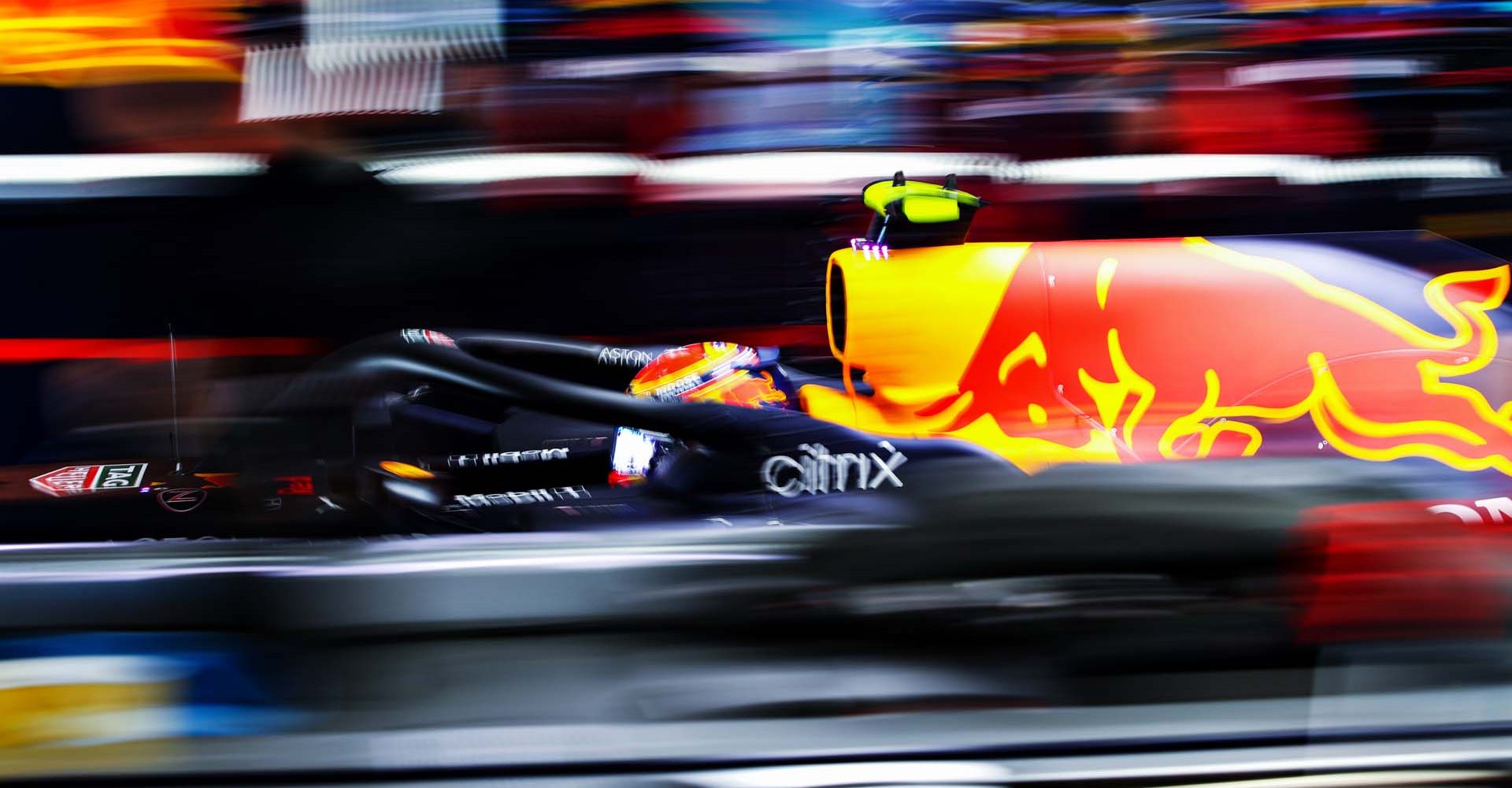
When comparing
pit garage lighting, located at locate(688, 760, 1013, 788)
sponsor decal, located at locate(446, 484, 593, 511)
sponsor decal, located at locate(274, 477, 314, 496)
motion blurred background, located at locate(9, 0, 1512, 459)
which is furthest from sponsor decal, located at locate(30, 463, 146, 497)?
pit garage lighting, located at locate(688, 760, 1013, 788)

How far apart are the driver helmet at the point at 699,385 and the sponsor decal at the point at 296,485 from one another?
743 millimetres

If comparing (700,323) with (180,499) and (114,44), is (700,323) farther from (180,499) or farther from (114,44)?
(114,44)

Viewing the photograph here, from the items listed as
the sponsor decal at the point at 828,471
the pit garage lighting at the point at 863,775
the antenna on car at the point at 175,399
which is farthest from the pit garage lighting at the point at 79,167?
the pit garage lighting at the point at 863,775

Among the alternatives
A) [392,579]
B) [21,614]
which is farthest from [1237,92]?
[21,614]

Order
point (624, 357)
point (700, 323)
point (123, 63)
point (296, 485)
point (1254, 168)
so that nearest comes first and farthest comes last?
point (296, 485), point (123, 63), point (624, 357), point (1254, 168), point (700, 323)

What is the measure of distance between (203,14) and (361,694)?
49.3 inches

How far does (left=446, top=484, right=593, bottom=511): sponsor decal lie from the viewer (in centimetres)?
173

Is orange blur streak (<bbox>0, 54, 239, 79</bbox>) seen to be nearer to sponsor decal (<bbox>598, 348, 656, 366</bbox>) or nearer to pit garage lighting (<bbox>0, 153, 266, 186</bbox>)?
pit garage lighting (<bbox>0, 153, 266, 186</bbox>)

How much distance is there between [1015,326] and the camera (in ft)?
6.28

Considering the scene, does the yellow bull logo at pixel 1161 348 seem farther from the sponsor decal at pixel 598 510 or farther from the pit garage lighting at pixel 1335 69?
the sponsor decal at pixel 598 510

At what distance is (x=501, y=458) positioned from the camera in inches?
70.7

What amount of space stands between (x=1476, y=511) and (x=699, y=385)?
4.04ft

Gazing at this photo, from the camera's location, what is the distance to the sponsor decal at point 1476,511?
32.6 inches

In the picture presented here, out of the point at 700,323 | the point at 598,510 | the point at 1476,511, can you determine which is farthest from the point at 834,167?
the point at 1476,511
